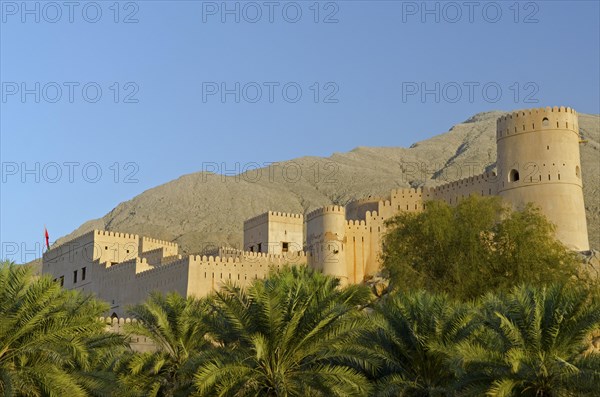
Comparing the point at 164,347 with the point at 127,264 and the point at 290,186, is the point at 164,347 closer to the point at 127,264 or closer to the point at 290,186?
the point at 127,264

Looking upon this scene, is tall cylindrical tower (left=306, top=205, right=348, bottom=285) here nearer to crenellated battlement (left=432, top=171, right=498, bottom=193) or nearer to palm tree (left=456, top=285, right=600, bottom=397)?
crenellated battlement (left=432, top=171, right=498, bottom=193)

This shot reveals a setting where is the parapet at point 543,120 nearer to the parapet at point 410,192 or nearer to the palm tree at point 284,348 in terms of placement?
the parapet at point 410,192

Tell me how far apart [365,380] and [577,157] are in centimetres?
2656

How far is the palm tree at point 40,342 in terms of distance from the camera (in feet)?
62.3

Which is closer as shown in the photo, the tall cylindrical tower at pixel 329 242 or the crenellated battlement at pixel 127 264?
the tall cylindrical tower at pixel 329 242

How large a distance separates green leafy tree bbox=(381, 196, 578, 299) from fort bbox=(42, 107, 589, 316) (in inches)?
275

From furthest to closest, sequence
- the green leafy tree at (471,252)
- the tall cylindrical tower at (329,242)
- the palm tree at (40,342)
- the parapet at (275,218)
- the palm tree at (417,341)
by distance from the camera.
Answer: the parapet at (275,218)
the tall cylindrical tower at (329,242)
the green leafy tree at (471,252)
the palm tree at (417,341)
the palm tree at (40,342)

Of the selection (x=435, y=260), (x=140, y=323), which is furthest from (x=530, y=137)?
(x=140, y=323)

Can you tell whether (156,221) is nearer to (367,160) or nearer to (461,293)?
(367,160)

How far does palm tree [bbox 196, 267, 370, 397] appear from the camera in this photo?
1916 centimetres

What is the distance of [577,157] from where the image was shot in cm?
4281

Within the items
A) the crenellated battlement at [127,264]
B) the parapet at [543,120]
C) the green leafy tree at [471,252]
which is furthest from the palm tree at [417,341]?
the crenellated battlement at [127,264]

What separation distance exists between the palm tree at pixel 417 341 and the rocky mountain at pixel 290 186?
179 feet

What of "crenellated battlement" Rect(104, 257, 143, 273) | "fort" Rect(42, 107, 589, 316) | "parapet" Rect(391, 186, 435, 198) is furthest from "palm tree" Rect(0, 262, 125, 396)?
"parapet" Rect(391, 186, 435, 198)
